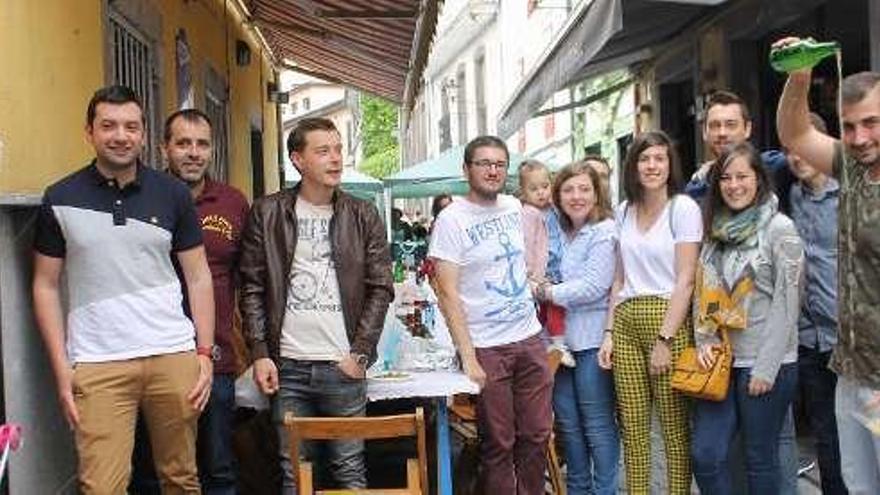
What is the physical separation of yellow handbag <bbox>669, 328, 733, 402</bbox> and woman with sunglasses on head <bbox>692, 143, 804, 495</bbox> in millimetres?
29

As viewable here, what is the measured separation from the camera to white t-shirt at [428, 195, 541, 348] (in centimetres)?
Result: 472

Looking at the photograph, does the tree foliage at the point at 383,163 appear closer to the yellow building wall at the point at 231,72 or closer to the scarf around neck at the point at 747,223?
the yellow building wall at the point at 231,72

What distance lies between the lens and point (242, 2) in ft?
36.6

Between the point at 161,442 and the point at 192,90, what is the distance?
505cm

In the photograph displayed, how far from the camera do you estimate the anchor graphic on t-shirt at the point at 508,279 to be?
15.6ft

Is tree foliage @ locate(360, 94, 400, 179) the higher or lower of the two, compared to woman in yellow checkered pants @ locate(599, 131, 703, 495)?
higher

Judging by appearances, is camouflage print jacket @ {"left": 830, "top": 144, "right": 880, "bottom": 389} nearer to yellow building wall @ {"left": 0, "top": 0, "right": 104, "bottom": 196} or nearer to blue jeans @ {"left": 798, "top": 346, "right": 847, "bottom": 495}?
blue jeans @ {"left": 798, "top": 346, "right": 847, "bottom": 495}

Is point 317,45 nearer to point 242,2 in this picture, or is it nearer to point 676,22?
point 242,2

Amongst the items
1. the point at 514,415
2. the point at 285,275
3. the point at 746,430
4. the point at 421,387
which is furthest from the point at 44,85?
the point at 746,430

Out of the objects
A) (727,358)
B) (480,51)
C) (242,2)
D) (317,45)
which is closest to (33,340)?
(727,358)

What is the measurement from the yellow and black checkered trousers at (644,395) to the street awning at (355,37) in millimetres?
4490

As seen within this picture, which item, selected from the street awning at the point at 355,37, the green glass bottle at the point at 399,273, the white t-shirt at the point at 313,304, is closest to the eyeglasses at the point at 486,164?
the white t-shirt at the point at 313,304

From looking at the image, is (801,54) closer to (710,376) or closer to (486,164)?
(710,376)

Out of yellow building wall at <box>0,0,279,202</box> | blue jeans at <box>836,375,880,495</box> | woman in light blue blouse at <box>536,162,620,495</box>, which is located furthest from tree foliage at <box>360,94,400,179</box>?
blue jeans at <box>836,375,880,495</box>
